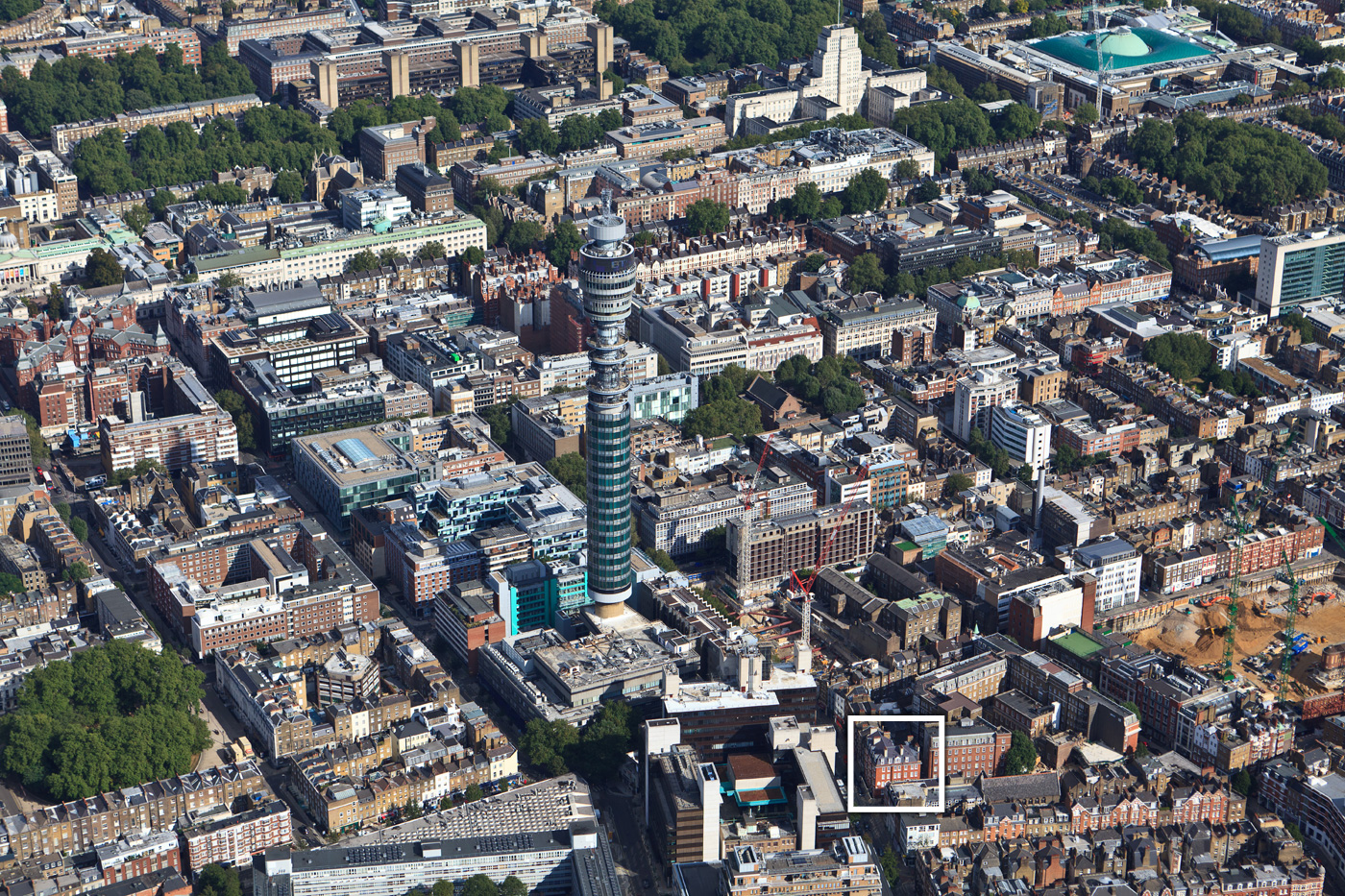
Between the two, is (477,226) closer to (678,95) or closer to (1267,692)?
(678,95)

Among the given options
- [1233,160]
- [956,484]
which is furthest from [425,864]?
[1233,160]

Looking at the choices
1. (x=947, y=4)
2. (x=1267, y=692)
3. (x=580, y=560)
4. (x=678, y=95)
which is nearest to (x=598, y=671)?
(x=580, y=560)

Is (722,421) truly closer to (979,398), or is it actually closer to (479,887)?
(979,398)

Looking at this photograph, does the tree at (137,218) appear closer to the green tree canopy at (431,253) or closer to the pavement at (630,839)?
the green tree canopy at (431,253)

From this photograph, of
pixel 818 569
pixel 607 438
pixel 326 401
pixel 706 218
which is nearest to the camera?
pixel 607 438

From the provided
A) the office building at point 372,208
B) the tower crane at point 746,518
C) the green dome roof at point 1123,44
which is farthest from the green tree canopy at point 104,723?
the green dome roof at point 1123,44

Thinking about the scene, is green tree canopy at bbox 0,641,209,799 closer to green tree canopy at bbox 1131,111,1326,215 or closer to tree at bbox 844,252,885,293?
tree at bbox 844,252,885,293
